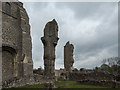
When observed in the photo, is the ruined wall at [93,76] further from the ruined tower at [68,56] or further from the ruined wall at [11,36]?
the ruined wall at [11,36]

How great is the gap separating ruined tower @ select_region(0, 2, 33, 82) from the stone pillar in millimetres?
2199

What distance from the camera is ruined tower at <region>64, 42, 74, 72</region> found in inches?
1118

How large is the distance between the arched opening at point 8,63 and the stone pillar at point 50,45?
424 cm

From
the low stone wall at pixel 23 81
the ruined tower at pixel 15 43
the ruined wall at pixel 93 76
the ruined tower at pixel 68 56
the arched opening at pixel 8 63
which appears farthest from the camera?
the ruined tower at pixel 68 56

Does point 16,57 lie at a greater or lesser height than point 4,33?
lesser

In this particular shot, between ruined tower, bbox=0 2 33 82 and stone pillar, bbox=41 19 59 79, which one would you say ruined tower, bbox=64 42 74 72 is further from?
ruined tower, bbox=0 2 33 82

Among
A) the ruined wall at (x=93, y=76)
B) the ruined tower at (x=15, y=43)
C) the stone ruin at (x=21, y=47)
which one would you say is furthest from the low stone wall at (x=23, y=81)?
the ruined wall at (x=93, y=76)

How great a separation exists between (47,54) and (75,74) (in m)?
6.38

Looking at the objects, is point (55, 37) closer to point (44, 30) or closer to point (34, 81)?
point (44, 30)

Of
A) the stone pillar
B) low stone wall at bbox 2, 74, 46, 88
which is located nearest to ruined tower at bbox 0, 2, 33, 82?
the stone pillar

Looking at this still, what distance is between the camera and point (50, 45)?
69.8ft

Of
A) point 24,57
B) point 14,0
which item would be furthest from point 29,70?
point 14,0

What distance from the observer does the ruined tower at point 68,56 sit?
93.2 ft

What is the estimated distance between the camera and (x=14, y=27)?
1977cm
